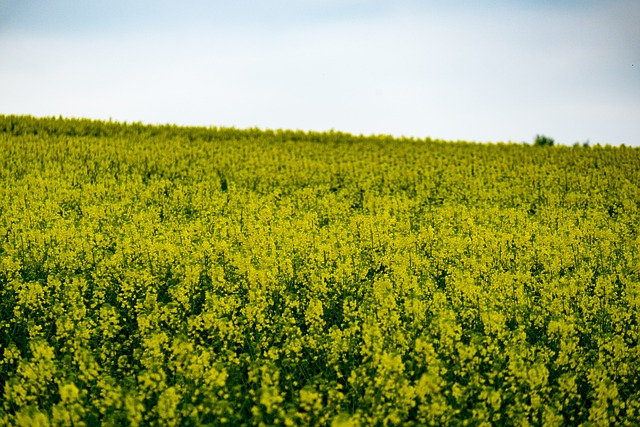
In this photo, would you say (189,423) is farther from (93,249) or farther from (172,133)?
(172,133)

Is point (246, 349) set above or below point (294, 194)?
below

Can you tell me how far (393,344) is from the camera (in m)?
6.74

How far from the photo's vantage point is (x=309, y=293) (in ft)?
28.9

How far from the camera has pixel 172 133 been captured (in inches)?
1046

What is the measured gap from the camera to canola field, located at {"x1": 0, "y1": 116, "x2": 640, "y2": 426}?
5727 millimetres

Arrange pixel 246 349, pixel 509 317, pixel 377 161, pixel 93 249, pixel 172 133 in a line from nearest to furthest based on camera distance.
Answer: pixel 246 349 < pixel 509 317 < pixel 93 249 < pixel 377 161 < pixel 172 133

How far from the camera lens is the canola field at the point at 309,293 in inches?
225

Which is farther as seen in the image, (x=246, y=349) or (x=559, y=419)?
(x=246, y=349)

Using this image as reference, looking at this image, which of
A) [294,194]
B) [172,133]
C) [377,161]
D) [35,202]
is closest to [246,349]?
[35,202]

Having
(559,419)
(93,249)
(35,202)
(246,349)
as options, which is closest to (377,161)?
(35,202)

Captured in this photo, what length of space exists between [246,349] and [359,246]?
3946 mm

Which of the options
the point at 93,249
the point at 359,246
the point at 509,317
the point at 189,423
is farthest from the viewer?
the point at 359,246

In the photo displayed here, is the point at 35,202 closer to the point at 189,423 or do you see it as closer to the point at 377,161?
the point at 189,423

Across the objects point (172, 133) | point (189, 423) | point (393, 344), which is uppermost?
point (172, 133)
